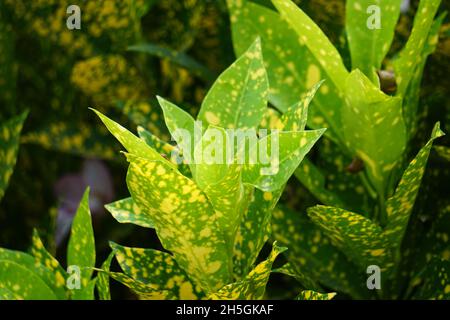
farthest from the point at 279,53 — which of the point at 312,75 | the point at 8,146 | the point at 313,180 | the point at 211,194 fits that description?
the point at 8,146

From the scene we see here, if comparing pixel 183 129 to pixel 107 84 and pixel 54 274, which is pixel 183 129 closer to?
pixel 54 274

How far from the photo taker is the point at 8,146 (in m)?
0.92

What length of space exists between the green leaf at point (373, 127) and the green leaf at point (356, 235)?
7cm

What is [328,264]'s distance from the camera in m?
0.82

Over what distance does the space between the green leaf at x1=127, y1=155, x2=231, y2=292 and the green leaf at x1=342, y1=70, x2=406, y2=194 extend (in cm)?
19

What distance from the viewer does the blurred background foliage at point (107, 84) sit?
950mm

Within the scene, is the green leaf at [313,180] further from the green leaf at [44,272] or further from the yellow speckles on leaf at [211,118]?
the green leaf at [44,272]

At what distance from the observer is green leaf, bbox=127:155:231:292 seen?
578 millimetres

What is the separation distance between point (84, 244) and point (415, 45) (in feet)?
1.29

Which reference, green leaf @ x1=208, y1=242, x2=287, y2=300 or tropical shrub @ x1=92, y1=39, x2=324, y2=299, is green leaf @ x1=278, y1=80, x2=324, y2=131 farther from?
green leaf @ x1=208, y1=242, x2=287, y2=300

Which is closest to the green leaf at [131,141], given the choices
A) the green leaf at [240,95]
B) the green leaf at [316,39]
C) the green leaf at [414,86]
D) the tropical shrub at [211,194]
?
the tropical shrub at [211,194]

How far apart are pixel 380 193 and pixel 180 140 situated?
246mm

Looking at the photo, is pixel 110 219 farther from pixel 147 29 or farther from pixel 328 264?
pixel 328 264

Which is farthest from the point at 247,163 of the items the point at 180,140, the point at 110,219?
the point at 110,219
